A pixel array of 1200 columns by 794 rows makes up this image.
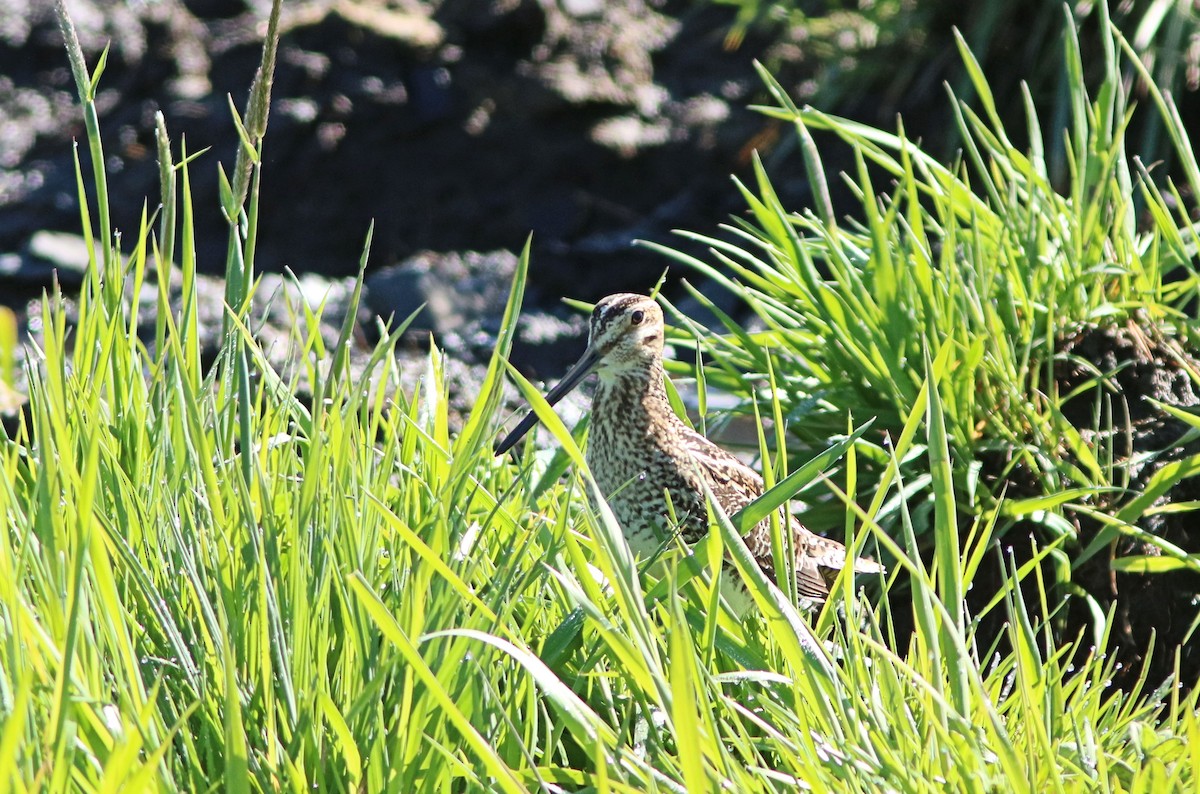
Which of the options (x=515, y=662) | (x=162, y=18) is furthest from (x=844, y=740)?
(x=162, y=18)

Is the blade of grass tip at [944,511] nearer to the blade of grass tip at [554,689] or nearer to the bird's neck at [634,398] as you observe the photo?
the blade of grass tip at [554,689]

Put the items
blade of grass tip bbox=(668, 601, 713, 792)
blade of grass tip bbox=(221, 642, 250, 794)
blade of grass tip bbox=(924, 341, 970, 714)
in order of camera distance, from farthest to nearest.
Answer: blade of grass tip bbox=(924, 341, 970, 714) → blade of grass tip bbox=(221, 642, 250, 794) → blade of grass tip bbox=(668, 601, 713, 792)

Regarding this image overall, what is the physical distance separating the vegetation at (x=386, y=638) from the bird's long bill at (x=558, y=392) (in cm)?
26

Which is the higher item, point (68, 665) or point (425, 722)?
point (68, 665)

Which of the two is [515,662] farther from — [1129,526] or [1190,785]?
[1129,526]

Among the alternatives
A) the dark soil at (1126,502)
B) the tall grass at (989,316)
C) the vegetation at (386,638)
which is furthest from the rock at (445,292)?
the vegetation at (386,638)

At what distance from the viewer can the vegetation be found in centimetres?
158

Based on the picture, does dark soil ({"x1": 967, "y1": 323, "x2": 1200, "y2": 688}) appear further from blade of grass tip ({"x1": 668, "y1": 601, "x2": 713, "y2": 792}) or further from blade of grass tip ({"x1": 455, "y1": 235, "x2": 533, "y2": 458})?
blade of grass tip ({"x1": 668, "y1": 601, "x2": 713, "y2": 792})

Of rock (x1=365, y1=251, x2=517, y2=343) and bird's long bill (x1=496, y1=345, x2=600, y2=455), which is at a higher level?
Result: bird's long bill (x1=496, y1=345, x2=600, y2=455)

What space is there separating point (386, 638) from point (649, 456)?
126 centimetres

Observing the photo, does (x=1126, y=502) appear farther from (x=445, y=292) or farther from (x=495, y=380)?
(x=445, y=292)

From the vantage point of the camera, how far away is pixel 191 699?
1868mm

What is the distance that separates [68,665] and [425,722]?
49 cm

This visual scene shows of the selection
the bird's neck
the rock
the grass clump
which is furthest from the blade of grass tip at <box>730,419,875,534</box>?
the rock
